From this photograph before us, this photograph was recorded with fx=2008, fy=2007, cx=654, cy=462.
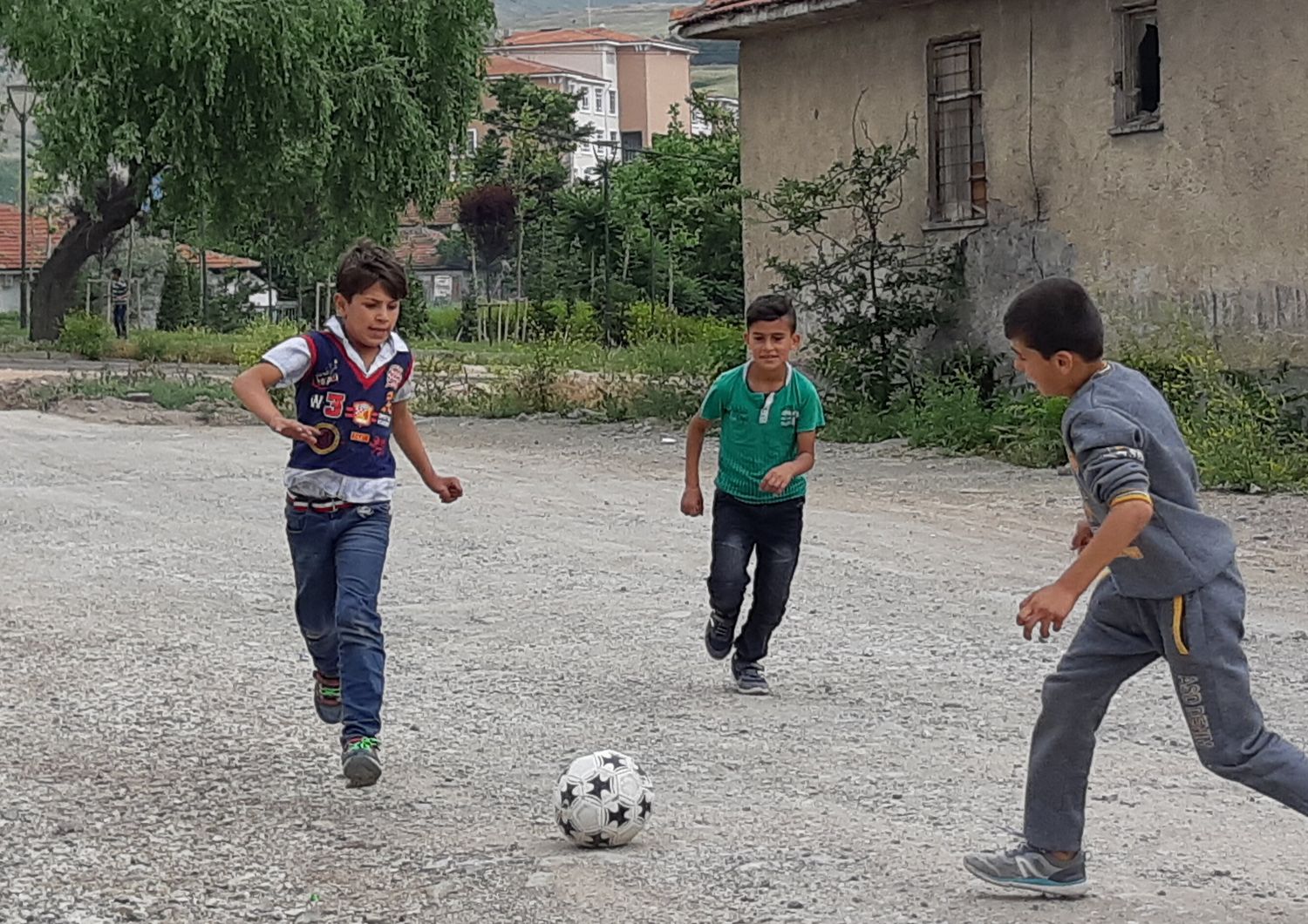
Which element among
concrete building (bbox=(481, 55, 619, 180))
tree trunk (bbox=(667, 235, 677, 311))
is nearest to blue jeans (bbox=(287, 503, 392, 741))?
tree trunk (bbox=(667, 235, 677, 311))

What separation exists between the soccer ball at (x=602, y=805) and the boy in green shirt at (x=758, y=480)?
2196 mm

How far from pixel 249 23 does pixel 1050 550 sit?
2094 cm

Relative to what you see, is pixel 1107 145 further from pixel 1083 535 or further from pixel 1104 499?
pixel 1104 499

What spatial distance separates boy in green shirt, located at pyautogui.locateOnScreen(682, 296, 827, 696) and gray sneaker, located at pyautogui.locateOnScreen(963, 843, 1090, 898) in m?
2.80

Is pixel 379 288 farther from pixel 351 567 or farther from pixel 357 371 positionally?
pixel 351 567

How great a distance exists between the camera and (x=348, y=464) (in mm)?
6418

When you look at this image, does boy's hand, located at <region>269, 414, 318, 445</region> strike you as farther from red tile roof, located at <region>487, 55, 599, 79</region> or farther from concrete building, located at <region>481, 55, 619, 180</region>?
red tile roof, located at <region>487, 55, 599, 79</region>

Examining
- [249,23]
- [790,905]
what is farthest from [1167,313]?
[249,23]

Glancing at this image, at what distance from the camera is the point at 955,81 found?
20.7 meters

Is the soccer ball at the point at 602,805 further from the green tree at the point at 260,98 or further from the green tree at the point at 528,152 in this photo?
the green tree at the point at 528,152

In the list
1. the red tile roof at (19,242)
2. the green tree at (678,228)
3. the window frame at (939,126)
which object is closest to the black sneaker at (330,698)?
the window frame at (939,126)

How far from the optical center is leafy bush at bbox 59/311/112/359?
132 ft

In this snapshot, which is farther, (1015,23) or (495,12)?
(495,12)

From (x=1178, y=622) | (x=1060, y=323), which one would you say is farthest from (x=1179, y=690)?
(x=1060, y=323)
